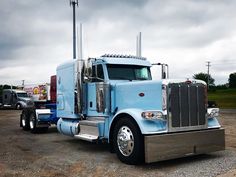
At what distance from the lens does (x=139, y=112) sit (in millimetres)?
8758

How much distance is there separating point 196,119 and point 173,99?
0.89 meters

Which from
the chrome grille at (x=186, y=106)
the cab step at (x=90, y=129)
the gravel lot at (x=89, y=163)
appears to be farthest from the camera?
the cab step at (x=90, y=129)

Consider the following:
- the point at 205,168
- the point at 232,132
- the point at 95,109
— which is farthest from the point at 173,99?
the point at 232,132

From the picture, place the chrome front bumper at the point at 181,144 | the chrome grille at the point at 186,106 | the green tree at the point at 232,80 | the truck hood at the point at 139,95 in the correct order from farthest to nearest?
the green tree at the point at 232,80
the truck hood at the point at 139,95
the chrome grille at the point at 186,106
the chrome front bumper at the point at 181,144

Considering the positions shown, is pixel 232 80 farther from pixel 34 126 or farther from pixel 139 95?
pixel 139 95

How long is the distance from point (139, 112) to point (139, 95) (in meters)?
0.70

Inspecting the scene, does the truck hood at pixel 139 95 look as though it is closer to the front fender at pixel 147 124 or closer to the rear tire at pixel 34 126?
the front fender at pixel 147 124

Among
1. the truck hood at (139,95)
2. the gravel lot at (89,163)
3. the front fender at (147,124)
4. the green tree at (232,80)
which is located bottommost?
the gravel lot at (89,163)

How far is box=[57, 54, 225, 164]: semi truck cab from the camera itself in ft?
28.0

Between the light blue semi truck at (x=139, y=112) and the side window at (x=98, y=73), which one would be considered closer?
the light blue semi truck at (x=139, y=112)

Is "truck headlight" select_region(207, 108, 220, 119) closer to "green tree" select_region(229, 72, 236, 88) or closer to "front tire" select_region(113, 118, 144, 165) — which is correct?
"front tire" select_region(113, 118, 144, 165)

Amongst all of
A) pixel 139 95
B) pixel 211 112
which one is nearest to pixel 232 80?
pixel 211 112

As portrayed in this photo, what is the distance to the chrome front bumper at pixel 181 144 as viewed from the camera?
27.0 ft

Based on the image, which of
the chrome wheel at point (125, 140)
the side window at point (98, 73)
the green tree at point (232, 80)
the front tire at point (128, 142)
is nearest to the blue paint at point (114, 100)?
the side window at point (98, 73)
